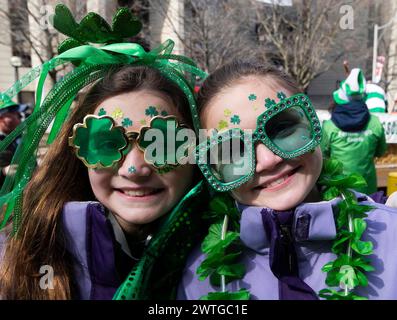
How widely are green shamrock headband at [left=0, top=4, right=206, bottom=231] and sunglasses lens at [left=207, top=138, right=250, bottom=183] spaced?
0.16 metres

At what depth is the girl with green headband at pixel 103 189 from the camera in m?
1.45

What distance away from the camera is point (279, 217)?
1.33 m

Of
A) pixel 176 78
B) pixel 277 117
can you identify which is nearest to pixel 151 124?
pixel 176 78

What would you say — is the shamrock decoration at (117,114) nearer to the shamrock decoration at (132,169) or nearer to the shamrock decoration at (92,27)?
the shamrock decoration at (132,169)

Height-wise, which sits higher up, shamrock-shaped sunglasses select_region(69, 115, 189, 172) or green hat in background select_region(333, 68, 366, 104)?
green hat in background select_region(333, 68, 366, 104)

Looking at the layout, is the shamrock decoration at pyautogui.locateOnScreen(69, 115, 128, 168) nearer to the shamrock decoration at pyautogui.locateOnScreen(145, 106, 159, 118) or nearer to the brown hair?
the shamrock decoration at pyautogui.locateOnScreen(145, 106, 159, 118)

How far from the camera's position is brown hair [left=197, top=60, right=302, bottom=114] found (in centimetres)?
148

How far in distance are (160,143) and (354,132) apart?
293 centimetres

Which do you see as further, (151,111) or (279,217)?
(151,111)

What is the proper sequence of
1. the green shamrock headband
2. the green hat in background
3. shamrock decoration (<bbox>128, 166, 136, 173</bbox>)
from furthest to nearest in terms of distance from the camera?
the green hat in background, the green shamrock headband, shamrock decoration (<bbox>128, 166, 136, 173</bbox>)

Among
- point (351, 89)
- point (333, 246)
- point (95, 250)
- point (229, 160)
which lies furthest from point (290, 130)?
point (351, 89)

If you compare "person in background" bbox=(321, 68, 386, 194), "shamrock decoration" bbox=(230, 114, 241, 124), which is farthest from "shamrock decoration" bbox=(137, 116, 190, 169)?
"person in background" bbox=(321, 68, 386, 194)

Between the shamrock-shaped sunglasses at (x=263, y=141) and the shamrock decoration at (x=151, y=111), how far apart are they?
0.21 metres

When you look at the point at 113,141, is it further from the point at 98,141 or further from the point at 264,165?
the point at 264,165
